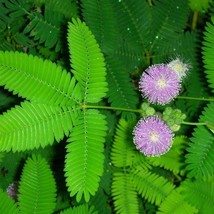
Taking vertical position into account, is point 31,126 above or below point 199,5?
below

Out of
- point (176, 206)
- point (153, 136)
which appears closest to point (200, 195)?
point (176, 206)

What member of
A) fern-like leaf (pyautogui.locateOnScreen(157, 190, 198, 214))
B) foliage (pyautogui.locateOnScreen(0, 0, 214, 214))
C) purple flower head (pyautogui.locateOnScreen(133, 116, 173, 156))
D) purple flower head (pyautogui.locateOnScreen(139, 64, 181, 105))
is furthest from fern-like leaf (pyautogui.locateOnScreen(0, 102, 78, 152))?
fern-like leaf (pyautogui.locateOnScreen(157, 190, 198, 214))

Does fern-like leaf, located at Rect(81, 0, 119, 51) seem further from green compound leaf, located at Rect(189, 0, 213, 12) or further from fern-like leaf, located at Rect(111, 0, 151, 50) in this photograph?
green compound leaf, located at Rect(189, 0, 213, 12)

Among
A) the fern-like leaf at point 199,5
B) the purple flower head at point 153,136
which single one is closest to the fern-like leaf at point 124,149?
the purple flower head at point 153,136

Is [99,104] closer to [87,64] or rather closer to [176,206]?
[87,64]

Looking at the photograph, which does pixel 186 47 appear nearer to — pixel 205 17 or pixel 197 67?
pixel 197 67

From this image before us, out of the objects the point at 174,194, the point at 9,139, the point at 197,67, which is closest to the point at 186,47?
the point at 197,67
